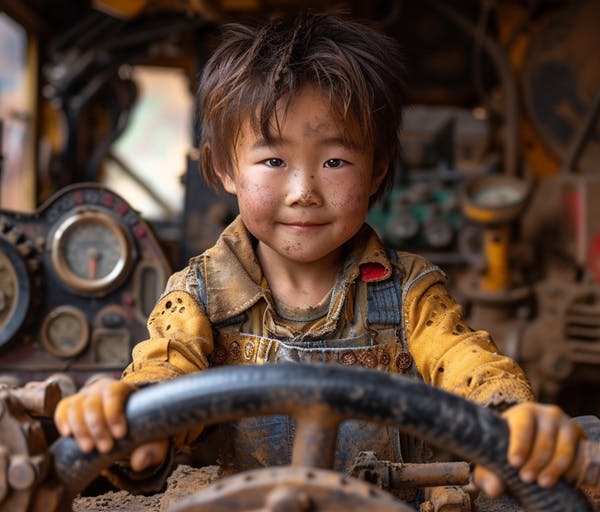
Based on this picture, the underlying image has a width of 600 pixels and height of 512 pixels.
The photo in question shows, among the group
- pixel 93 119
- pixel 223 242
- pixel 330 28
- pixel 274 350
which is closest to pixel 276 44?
pixel 330 28

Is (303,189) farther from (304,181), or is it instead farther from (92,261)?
(92,261)

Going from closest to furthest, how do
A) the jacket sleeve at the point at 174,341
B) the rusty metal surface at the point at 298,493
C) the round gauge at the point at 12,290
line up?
the rusty metal surface at the point at 298,493
the jacket sleeve at the point at 174,341
the round gauge at the point at 12,290

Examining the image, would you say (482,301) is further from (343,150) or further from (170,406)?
(170,406)

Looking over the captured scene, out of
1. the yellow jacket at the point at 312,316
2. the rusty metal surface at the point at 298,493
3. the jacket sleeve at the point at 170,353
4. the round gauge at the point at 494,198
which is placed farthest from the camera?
the round gauge at the point at 494,198

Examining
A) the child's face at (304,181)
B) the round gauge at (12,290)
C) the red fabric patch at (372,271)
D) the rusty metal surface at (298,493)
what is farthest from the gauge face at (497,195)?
the rusty metal surface at (298,493)

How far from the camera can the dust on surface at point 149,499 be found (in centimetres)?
91

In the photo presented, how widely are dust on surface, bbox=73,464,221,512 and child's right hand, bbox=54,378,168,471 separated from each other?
11.3 inches

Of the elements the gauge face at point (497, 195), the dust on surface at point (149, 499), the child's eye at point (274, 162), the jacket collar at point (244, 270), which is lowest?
the dust on surface at point (149, 499)

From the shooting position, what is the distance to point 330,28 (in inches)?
40.7

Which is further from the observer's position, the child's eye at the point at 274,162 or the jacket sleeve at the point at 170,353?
the child's eye at the point at 274,162

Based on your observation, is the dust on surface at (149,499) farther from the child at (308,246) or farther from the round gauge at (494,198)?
the round gauge at (494,198)

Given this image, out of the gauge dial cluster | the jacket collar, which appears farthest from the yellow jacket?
the gauge dial cluster

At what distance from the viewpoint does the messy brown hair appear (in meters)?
0.93

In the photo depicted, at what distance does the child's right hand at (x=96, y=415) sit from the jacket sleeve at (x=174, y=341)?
167 mm
